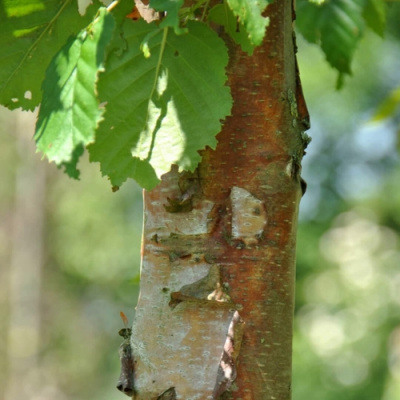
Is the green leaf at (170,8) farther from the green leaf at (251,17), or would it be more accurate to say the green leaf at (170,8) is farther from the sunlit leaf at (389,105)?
the sunlit leaf at (389,105)

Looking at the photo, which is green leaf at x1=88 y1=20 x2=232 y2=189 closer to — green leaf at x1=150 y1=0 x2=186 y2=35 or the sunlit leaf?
green leaf at x1=150 y1=0 x2=186 y2=35

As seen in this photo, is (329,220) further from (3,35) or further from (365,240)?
(3,35)

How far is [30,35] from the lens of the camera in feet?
3.06

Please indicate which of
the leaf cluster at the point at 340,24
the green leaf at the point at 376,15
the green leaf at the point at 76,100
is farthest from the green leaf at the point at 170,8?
the green leaf at the point at 376,15

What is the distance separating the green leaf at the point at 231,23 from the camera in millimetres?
903

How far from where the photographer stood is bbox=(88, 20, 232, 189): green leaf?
34.6 inches

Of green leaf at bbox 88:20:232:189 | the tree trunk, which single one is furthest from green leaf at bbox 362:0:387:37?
green leaf at bbox 88:20:232:189

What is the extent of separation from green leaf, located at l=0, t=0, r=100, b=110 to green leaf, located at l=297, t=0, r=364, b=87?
19.3 inches

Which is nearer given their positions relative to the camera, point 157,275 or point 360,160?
point 157,275

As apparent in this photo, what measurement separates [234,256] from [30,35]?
389mm

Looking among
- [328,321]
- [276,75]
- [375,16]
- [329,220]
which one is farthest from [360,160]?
[276,75]

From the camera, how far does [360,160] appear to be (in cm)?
615

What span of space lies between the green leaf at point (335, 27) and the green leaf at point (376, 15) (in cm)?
3

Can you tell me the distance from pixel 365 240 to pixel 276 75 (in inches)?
193
